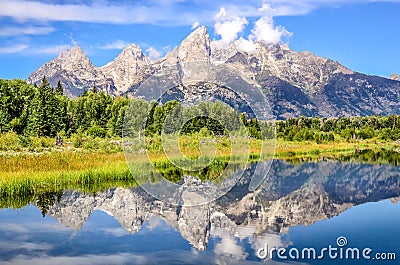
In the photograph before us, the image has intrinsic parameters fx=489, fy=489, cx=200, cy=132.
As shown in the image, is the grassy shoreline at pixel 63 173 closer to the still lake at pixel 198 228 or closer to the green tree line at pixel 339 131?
the still lake at pixel 198 228

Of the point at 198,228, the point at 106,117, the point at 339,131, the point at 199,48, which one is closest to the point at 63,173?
the point at 198,228

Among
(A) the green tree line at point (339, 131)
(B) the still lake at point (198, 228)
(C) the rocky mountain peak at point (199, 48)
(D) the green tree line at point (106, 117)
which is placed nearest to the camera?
(B) the still lake at point (198, 228)

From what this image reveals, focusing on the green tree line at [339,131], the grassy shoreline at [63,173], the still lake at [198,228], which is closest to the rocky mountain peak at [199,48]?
the grassy shoreline at [63,173]

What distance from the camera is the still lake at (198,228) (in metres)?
11.3

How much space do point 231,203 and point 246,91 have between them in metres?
4.06

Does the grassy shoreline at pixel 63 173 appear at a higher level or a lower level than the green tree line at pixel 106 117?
lower

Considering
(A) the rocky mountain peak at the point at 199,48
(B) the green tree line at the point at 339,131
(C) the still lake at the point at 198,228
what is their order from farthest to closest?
(B) the green tree line at the point at 339,131 < (A) the rocky mountain peak at the point at 199,48 < (C) the still lake at the point at 198,228

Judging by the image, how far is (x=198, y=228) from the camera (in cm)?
1406

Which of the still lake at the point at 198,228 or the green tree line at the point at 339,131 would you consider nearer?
the still lake at the point at 198,228

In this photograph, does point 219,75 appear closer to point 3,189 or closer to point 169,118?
point 169,118

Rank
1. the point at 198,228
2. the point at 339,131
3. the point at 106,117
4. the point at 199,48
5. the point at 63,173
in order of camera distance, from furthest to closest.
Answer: the point at 339,131 < the point at 106,117 < the point at 199,48 < the point at 63,173 < the point at 198,228

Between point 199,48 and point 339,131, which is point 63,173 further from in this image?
point 339,131

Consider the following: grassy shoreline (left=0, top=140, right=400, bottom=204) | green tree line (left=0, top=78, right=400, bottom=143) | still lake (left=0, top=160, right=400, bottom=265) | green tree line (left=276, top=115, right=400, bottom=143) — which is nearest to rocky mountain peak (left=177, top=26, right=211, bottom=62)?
green tree line (left=0, top=78, right=400, bottom=143)

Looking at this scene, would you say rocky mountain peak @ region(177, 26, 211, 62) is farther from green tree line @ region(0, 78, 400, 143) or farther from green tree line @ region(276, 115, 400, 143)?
green tree line @ region(276, 115, 400, 143)
